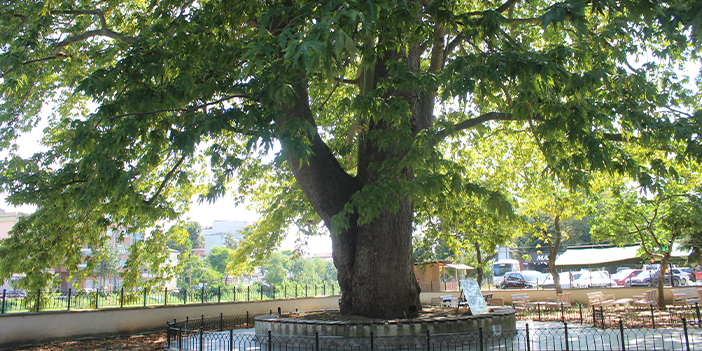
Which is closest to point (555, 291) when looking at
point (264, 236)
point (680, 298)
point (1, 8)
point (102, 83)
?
point (680, 298)

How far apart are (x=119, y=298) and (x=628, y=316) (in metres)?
16.8

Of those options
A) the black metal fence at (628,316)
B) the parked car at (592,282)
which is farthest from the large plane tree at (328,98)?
the parked car at (592,282)

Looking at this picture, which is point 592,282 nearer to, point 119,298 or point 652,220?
point 652,220

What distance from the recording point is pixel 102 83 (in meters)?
6.84

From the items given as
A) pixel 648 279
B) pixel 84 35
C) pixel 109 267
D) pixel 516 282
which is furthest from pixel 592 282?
pixel 109 267

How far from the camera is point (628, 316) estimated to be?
14531 millimetres

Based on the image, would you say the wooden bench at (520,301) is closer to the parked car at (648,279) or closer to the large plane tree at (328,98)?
the large plane tree at (328,98)

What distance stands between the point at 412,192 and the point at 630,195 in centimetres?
1494

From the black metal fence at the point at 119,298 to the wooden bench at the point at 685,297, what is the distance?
15840 mm

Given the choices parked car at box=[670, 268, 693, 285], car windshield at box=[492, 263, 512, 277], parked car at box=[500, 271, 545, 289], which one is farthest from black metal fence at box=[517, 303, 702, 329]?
car windshield at box=[492, 263, 512, 277]

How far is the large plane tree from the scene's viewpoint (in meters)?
6.10

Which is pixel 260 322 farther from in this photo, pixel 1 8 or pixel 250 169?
pixel 1 8

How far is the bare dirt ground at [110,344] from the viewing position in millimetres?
11310

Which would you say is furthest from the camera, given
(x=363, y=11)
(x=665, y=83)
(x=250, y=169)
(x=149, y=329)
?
(x=250, y=169)
